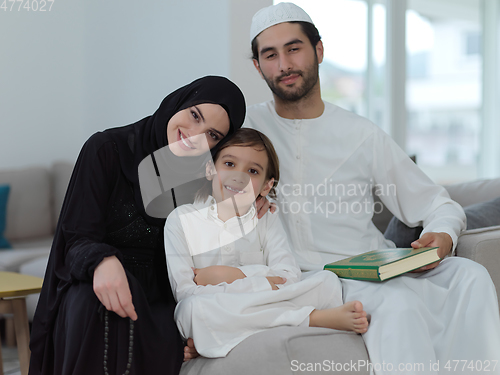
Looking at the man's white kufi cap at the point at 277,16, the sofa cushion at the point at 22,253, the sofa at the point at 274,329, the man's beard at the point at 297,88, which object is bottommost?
the sofa cushion at the point at 22,253

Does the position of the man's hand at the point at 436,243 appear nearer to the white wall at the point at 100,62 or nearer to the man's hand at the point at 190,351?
the man's hand at the point at 190,351

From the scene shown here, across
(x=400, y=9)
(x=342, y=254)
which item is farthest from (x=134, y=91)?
(x=400, y=9)

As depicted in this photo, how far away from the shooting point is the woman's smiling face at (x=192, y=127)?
133 centimetres

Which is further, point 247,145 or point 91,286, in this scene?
point 247,145

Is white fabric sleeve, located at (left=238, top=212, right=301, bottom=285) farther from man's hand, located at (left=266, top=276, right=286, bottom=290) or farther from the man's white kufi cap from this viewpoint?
the man's white kufi cap

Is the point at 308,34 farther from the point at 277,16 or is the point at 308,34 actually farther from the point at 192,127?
the point at 192,127

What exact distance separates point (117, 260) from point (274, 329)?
0.41 metres

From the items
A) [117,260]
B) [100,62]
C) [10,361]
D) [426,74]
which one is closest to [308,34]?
[117,260]

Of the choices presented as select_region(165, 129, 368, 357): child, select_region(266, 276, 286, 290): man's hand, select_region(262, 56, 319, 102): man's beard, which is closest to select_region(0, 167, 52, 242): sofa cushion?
select_region(165, 129, 368, 357): child

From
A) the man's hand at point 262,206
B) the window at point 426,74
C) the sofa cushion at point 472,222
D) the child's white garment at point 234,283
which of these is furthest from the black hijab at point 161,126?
the window at point 426,74

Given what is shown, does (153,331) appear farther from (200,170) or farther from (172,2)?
(172,2)

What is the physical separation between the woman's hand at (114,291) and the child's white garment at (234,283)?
5.9 inches

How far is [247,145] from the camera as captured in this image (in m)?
1.41

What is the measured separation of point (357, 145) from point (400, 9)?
234 cm
